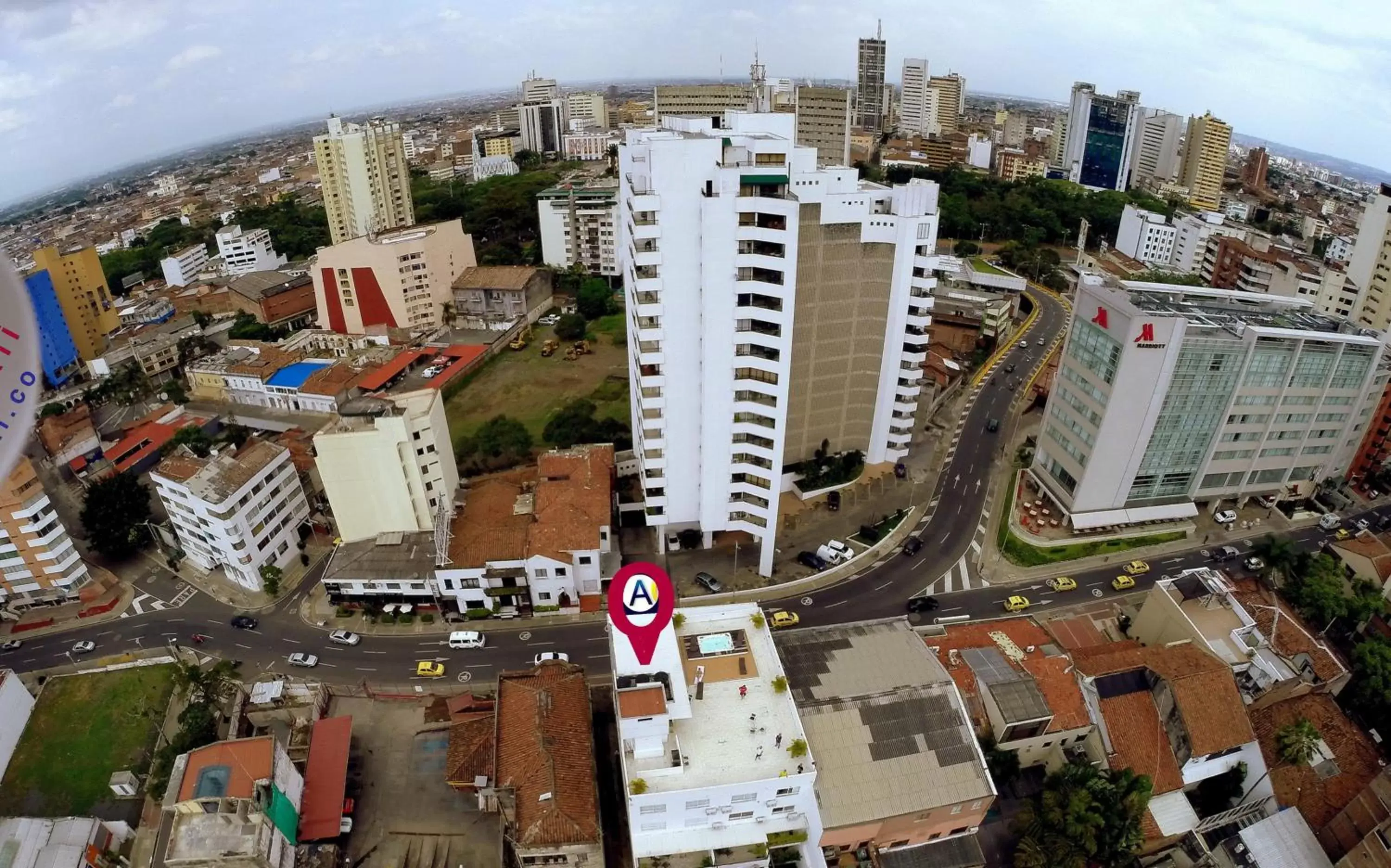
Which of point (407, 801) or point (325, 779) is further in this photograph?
point (407, 801)

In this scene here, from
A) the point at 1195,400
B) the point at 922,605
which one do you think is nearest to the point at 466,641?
the point at 922,605

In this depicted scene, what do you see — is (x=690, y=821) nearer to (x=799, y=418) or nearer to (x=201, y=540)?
(x=799, y=418)

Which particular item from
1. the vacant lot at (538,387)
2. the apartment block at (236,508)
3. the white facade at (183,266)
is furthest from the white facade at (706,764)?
the white facade at (183,266)

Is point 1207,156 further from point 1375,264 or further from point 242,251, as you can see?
point 242,251

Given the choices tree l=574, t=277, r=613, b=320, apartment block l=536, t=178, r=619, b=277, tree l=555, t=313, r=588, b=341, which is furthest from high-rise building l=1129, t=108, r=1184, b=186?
tree l=555, t=313, r=588, b=341

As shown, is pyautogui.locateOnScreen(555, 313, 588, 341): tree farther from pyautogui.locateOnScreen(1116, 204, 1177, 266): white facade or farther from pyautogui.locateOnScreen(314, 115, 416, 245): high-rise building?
pyautogui.locateOnScreen(1116, 204, 1177, 266): white facade
